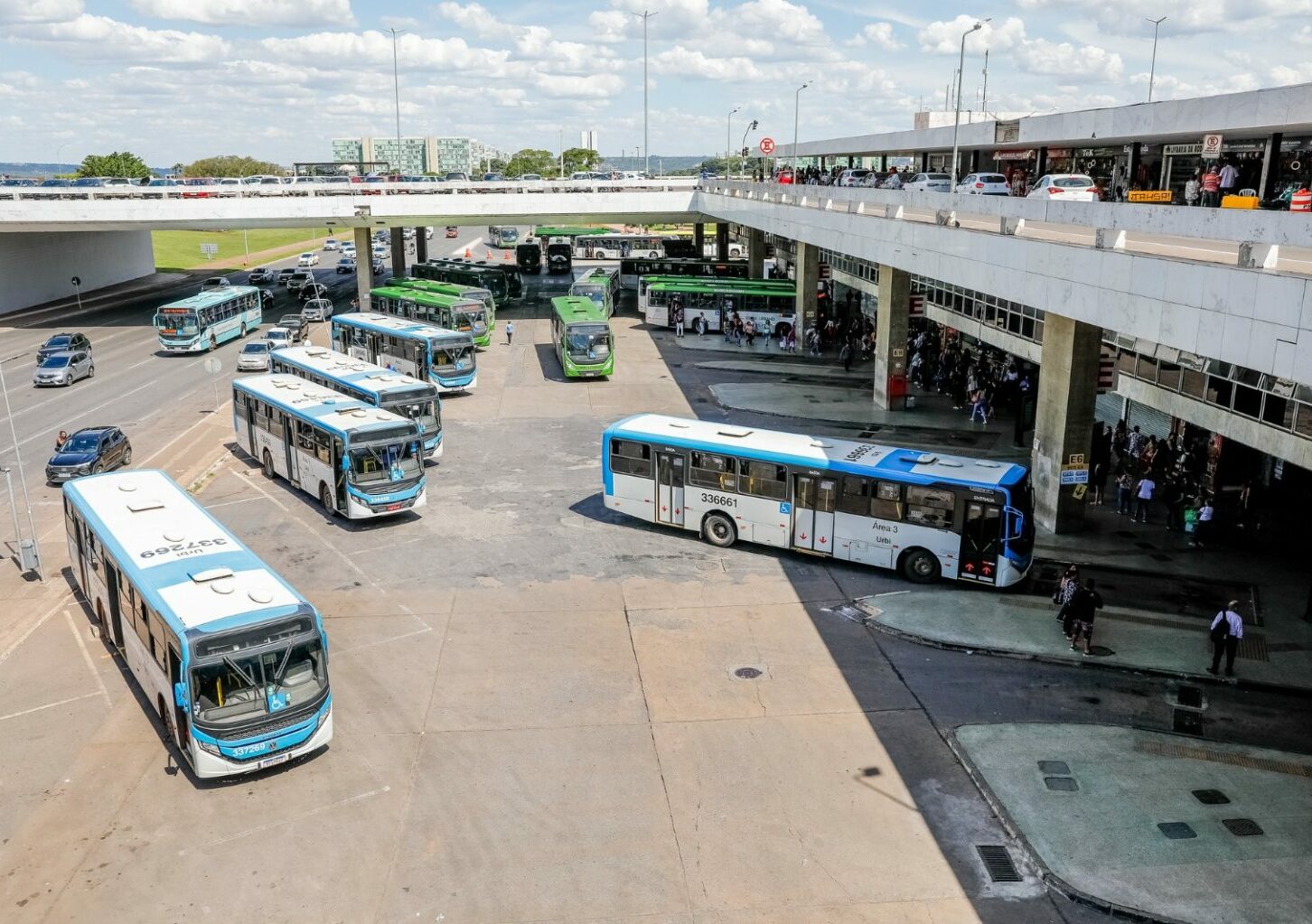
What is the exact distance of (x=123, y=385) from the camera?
149 feet

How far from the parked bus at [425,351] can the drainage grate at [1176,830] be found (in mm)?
32198

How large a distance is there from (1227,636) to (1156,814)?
5.27 metres

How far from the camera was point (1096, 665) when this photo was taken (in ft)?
61.4

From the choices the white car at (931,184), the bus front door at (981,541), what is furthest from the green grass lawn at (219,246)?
the bus front door at (981,541)

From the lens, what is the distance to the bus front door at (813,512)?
76.5 feet

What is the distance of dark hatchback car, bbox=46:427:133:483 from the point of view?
30.0 metres

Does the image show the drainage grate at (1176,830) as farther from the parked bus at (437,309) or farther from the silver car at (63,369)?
the silver car at (63,369)

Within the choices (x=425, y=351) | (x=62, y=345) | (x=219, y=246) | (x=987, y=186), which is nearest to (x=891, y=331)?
(x=987, y=186)

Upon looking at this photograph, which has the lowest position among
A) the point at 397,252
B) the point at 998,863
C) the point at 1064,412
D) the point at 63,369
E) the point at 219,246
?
the point at 998,863

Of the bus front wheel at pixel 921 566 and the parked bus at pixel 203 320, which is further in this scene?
the parked bus at pixel 203 320

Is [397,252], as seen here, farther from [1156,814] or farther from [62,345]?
[1156,814]

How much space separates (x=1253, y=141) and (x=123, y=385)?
4701cm

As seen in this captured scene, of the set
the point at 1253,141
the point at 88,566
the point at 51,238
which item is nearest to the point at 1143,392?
the point at 1253,141

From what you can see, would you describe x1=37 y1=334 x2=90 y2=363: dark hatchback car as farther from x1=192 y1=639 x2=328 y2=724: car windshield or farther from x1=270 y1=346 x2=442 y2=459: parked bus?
x1=192 y1=639 x2=328 y2=724: car windshield
